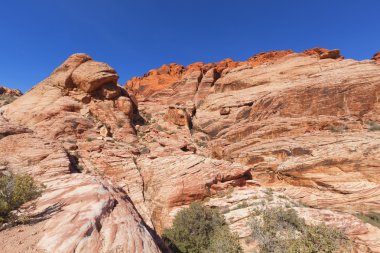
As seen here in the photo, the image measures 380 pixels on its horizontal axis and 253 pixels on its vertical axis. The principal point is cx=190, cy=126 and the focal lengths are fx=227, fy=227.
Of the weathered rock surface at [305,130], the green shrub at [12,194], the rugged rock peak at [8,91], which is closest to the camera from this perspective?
the green shrub at [12,194]

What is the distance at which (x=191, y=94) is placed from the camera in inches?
1925

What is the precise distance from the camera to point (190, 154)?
25.3 meters

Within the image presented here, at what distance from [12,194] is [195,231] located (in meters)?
11.6

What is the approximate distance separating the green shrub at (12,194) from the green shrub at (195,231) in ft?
32.5

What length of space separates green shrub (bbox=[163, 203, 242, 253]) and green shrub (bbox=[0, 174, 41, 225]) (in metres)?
9.91

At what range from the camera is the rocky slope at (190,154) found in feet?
35.9

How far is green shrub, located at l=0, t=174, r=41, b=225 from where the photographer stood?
907 centimetres

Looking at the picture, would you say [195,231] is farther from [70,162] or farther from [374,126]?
[374,126]

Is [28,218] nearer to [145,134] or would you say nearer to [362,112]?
[145,134]

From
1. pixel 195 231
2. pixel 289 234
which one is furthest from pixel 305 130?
pixel 195 231

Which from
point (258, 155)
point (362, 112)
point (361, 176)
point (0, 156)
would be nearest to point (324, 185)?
point (361, 176)

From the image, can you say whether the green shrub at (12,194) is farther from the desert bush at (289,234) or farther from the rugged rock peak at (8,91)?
the rugged rock peak at (8,91)

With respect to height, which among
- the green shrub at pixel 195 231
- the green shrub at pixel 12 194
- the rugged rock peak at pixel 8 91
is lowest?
the green shrub at pixel 195 231

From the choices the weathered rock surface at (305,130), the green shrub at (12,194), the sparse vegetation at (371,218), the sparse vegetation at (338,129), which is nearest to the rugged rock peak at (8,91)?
the weathered rock surface at (305,130)
